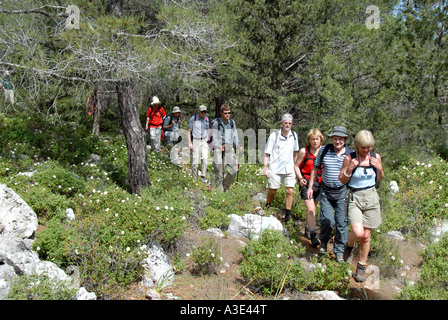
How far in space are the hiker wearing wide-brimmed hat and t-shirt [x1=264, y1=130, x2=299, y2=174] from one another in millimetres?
916

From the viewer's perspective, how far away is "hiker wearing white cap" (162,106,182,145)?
1070 cm

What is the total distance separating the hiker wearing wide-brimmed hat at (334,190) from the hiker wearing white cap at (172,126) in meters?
6.51

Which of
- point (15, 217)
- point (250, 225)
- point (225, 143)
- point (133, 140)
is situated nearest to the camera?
point (15, 217)

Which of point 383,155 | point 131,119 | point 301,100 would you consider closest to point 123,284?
point 131,119

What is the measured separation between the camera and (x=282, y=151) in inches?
227

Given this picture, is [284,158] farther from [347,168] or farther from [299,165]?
[347,168]

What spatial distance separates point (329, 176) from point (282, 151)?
1208mm

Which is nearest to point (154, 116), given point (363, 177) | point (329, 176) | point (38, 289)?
point (329, 176)

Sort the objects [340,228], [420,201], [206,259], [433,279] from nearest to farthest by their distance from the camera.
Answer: [433,279]
[206,259]
[340,228]
[420,201]

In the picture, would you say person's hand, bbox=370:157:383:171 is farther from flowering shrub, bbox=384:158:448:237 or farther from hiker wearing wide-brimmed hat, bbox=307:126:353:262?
flowering shrub, bbox=384:158:448:237

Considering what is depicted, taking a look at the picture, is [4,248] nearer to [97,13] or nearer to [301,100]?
[97,13]

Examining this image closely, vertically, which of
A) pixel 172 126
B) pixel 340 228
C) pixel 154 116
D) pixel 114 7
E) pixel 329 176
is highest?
pixel 114 7

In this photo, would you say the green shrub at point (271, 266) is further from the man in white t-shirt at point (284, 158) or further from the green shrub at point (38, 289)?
the green shrub at point (38, 289)

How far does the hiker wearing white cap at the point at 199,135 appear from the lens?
7852mm
